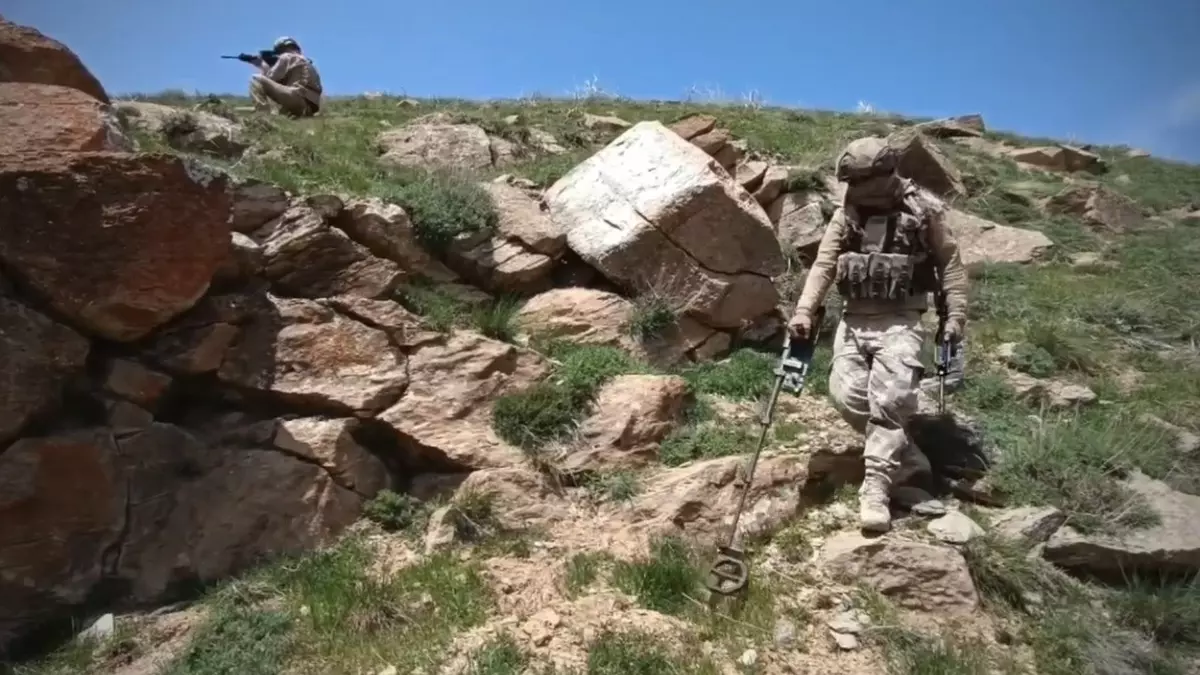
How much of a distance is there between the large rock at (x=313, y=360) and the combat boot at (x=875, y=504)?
9.56ft

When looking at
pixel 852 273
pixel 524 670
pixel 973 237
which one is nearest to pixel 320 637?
pixel 524 670

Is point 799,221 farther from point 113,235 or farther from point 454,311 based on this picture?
point 113,235

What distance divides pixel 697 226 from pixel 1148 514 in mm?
3680

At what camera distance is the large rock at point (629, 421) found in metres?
5.03

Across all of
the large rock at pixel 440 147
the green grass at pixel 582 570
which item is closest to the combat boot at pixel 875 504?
the green grass at pixel 582 570

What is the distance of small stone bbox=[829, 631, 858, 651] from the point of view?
3.65 m

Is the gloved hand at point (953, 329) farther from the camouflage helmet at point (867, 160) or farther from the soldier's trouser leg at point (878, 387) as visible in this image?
the camouflage helmet at point (867, 160)

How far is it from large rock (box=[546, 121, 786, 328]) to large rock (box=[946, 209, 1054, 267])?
3.96 metres

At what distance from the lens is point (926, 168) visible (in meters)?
10.9

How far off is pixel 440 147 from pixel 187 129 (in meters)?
2.56

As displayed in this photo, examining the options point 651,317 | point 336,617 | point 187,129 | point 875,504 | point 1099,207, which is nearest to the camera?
point 336,617

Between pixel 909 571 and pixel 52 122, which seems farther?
pixel 52 122

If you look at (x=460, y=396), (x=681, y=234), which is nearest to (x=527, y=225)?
(x=681, y=234)

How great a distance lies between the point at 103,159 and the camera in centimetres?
450
